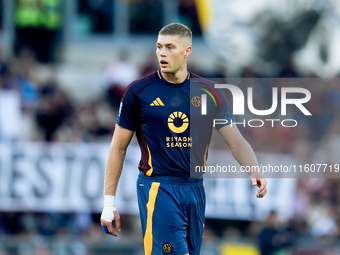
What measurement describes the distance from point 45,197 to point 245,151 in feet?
23.1

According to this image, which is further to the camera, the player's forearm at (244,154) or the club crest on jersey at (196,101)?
the player's forearm at (244,154)

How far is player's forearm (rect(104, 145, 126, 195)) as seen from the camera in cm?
745

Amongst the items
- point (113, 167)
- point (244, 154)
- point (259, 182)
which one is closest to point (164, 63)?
point (113, 167)

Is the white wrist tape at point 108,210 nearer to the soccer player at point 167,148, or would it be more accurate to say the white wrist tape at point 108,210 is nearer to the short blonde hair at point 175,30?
the soccer player at point 167,148

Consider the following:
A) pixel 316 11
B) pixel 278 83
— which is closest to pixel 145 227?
pixel 278 83

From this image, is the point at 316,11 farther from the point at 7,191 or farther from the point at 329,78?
the point at 7,191

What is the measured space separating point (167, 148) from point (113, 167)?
20.8 inches

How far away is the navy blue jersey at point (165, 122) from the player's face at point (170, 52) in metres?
0.19

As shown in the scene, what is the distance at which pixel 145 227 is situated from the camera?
747cm

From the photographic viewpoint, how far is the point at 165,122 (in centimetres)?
734

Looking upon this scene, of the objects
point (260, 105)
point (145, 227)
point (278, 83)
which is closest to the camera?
point (145, 227)

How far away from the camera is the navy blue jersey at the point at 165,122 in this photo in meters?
7.35

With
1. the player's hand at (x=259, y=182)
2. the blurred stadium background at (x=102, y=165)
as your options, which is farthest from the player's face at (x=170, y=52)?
the blurred stadium background at (x=102, y=165)

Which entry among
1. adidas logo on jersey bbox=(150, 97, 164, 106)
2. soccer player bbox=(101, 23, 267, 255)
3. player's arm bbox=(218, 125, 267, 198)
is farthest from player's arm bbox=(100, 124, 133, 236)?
player's arm bbox=(218, 125, 267, 198)
